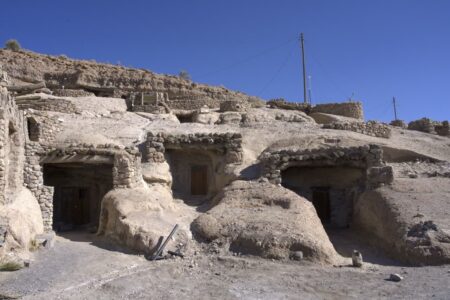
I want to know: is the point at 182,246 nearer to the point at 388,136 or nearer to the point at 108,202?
the point at 108,202

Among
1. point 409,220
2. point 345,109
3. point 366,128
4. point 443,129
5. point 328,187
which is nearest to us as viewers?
point 409,220

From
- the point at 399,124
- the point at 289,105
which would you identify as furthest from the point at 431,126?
the point at 289,105

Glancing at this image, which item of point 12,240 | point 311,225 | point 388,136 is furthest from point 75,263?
point 388,136

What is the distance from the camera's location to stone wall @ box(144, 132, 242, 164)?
15.9m

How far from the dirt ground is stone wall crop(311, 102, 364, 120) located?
18983mm

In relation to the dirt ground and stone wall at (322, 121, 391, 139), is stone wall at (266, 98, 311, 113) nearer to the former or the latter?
stone wall at (322, 121, 391, 139)

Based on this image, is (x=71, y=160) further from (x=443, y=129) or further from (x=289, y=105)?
(x=443, y=129)

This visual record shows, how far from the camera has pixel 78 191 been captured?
17.2 meters

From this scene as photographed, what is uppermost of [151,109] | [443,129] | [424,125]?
[151,109]

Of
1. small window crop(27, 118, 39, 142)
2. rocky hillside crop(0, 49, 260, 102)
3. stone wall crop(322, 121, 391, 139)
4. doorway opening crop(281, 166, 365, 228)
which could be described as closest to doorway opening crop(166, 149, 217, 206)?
doorway opening crop(281, 166, 365, 228)

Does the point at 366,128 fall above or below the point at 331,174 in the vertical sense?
above

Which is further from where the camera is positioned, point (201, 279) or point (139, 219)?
point (139, 219)

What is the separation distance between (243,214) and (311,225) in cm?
190

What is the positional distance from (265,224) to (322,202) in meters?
5.68
